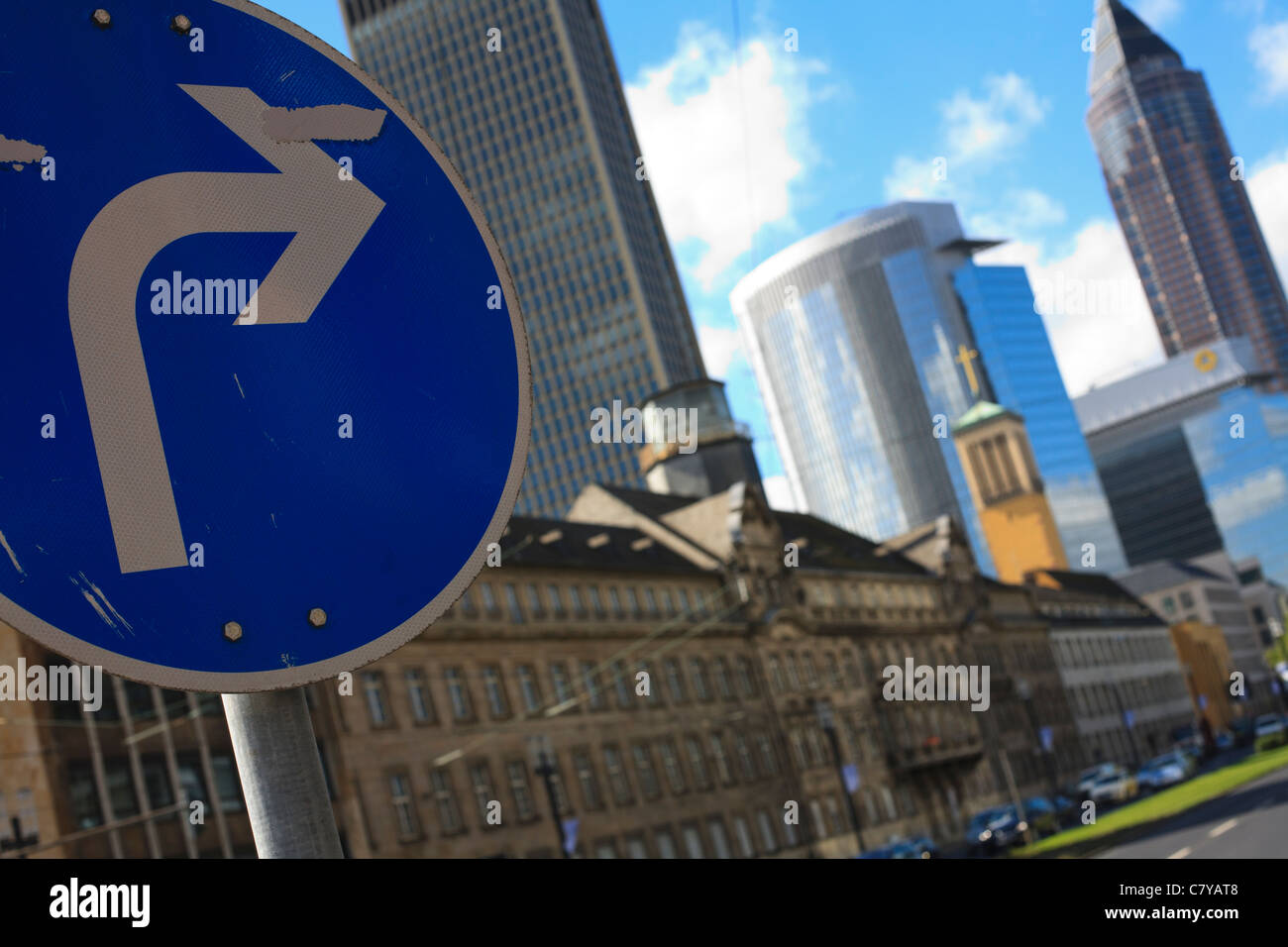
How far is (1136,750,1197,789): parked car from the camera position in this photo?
67125mm

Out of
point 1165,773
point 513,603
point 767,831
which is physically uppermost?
point 513,603

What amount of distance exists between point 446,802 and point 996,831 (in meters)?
21.6

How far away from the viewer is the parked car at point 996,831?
5362 cm

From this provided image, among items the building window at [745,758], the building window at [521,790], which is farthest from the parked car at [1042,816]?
the building window at [521,790]

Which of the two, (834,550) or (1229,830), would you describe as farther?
(834,550)

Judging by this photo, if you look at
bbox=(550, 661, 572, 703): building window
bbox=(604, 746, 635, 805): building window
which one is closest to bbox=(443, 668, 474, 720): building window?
bbox=(550, 661, 572, 703): building window

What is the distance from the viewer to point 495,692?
5522 cm

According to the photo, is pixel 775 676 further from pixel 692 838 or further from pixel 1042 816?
pixel 1042 816

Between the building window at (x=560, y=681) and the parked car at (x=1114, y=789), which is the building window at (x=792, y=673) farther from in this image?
the building window at (x=560, y=681)

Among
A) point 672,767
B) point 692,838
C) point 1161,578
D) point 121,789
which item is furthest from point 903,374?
point 121,789

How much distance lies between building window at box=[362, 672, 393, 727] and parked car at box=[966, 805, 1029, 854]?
2237cm

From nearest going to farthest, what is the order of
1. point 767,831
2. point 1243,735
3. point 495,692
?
point 495,692 → point 767,831 → point 1243,735

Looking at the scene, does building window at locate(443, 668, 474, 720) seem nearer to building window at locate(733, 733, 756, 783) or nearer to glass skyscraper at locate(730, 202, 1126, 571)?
building window at locate(733, 733, 756, 783)
